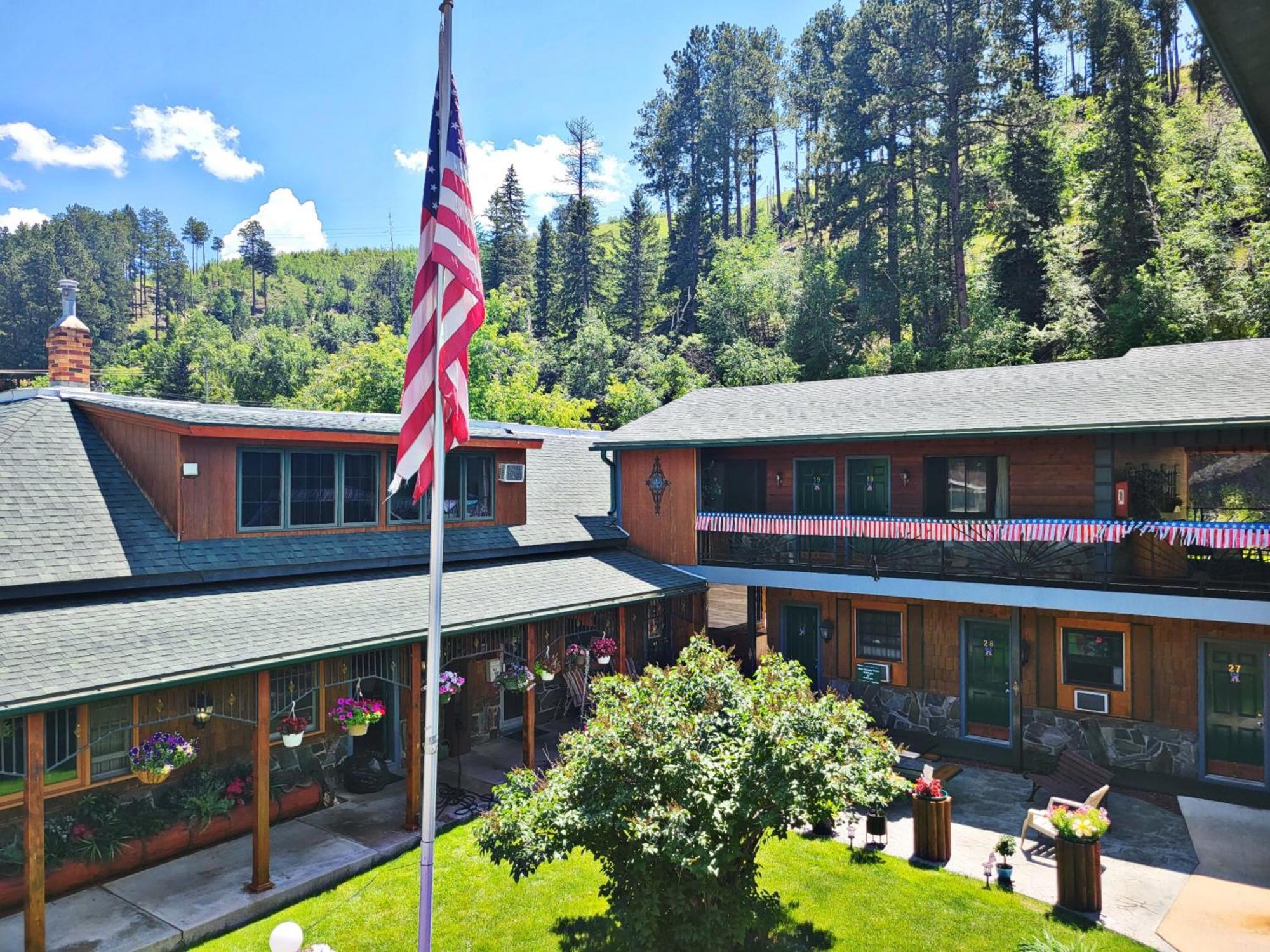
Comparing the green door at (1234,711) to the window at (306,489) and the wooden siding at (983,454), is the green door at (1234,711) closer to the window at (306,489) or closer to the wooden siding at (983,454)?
the wooden siding at (983,454)

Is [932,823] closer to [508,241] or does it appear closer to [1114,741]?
[1114,741]

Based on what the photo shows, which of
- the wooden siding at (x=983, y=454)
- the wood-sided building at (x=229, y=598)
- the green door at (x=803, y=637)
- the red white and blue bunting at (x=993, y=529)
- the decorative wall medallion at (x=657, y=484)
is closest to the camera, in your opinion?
the wood-sided building at (x=229, y=598)

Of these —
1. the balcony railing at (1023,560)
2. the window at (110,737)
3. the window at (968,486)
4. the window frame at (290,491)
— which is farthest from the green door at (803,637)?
the window at (110,737)

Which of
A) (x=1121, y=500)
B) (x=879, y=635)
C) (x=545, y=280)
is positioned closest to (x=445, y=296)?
(x=879, y=635)

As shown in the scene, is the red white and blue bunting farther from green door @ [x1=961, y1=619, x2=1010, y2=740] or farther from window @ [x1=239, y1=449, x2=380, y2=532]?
window @ [x1=239, y1=449, x2=380, y2=532]

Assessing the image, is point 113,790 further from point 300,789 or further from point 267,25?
point 267,25

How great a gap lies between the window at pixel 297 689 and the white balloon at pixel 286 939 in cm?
629

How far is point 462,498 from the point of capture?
15.0 metres

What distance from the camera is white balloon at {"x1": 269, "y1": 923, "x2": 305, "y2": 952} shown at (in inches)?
217

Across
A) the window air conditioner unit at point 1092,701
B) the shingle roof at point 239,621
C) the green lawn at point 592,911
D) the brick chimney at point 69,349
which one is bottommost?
the green lawn at point 592,911

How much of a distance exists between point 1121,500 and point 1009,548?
1955 millimetres

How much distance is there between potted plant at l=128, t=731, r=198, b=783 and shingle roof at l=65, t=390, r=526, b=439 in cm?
415

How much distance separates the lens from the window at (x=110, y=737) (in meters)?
9.70

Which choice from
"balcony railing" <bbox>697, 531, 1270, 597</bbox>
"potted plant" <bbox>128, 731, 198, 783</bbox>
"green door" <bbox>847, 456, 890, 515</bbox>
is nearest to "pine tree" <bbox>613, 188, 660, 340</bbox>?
"green door" <bbox>847, 456, 890, 515</bbox>
